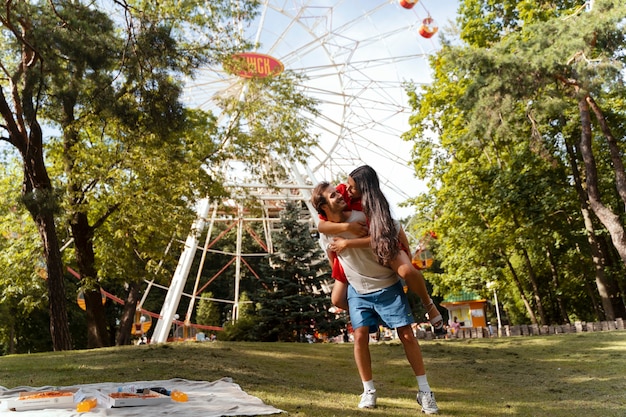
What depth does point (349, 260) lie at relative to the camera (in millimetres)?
4027

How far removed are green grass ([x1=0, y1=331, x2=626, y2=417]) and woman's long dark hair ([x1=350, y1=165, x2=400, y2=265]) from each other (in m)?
1.07

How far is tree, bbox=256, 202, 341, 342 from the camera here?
18.1m

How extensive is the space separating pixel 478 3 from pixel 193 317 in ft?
90.3

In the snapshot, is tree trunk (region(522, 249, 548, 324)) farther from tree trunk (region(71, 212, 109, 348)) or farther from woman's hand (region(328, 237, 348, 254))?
woman's hand (region(328, 237, 348, 254))

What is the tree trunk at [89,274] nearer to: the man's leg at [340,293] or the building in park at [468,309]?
the man's leg at [340,293]

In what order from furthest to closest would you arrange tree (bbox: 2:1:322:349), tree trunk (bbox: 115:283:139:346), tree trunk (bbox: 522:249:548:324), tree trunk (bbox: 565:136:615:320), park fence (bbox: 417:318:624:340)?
tree trunk (bbox: 522:249:548:324)
tree trunk (bbox: 115:283:139:346)
tree trunk (bbox: 565:136:615:320)
park fence (bbox: 417:318:624:340)
tree (bbox: 2:1:322:349)

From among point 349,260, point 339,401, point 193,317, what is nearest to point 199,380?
point 339,401

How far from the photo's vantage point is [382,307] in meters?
3.92

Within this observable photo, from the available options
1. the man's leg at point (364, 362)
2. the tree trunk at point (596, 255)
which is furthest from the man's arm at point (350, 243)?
the tree trunk at point (596, 255)

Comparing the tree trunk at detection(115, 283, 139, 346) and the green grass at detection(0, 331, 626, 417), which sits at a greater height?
the tree trunk at detection(115, 283, 139, 346)

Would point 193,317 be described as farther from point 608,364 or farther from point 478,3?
point 608,364

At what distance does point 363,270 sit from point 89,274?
11.1 m

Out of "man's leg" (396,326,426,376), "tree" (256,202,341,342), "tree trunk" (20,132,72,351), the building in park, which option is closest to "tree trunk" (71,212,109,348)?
"tree trunk" (20,132,72,351)

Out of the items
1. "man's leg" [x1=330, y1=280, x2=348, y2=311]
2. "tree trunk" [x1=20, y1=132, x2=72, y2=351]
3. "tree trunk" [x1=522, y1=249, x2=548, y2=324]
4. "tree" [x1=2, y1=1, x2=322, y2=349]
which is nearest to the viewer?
"man's leg" [x1=330, y1=280, x2=348, y2=311]
